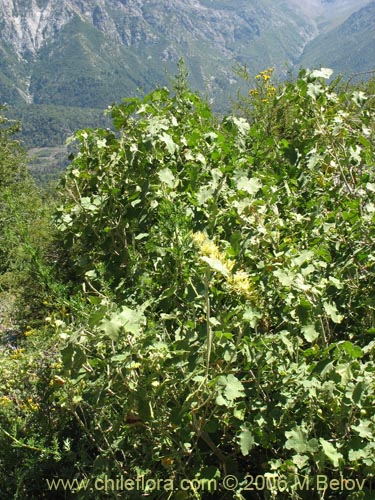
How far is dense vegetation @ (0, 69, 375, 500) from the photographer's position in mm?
1427

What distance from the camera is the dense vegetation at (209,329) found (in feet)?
4.68

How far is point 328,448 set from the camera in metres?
1.33

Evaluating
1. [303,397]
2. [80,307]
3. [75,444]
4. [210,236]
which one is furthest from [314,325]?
[75,444]

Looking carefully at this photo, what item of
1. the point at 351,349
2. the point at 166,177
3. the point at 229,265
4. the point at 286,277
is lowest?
the point at 351,349

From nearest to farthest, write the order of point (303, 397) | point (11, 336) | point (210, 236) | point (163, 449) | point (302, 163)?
1. point (303, 397)
2. point (163, 449)
3. point (210, 236)
4. point (302, 163)
5. point (11, 336)

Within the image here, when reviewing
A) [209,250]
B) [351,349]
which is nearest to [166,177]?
[209,250]

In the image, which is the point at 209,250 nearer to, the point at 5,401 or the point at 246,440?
the point at 246,440

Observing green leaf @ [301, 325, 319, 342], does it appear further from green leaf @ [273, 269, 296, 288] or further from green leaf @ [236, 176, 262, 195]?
green leaf @ [236, 176, 262, 195]

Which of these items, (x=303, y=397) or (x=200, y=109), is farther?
(x=200, y=109)

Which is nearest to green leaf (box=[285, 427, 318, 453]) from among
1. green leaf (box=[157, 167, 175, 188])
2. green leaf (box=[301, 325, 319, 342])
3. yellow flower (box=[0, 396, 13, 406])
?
green leaf (box=[301, 325, 319, 342])

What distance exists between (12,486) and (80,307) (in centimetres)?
118

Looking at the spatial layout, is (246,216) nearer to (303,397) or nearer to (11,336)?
(303,397)

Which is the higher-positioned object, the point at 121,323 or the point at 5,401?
the point at 121,323

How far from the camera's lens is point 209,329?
49.5 inches
